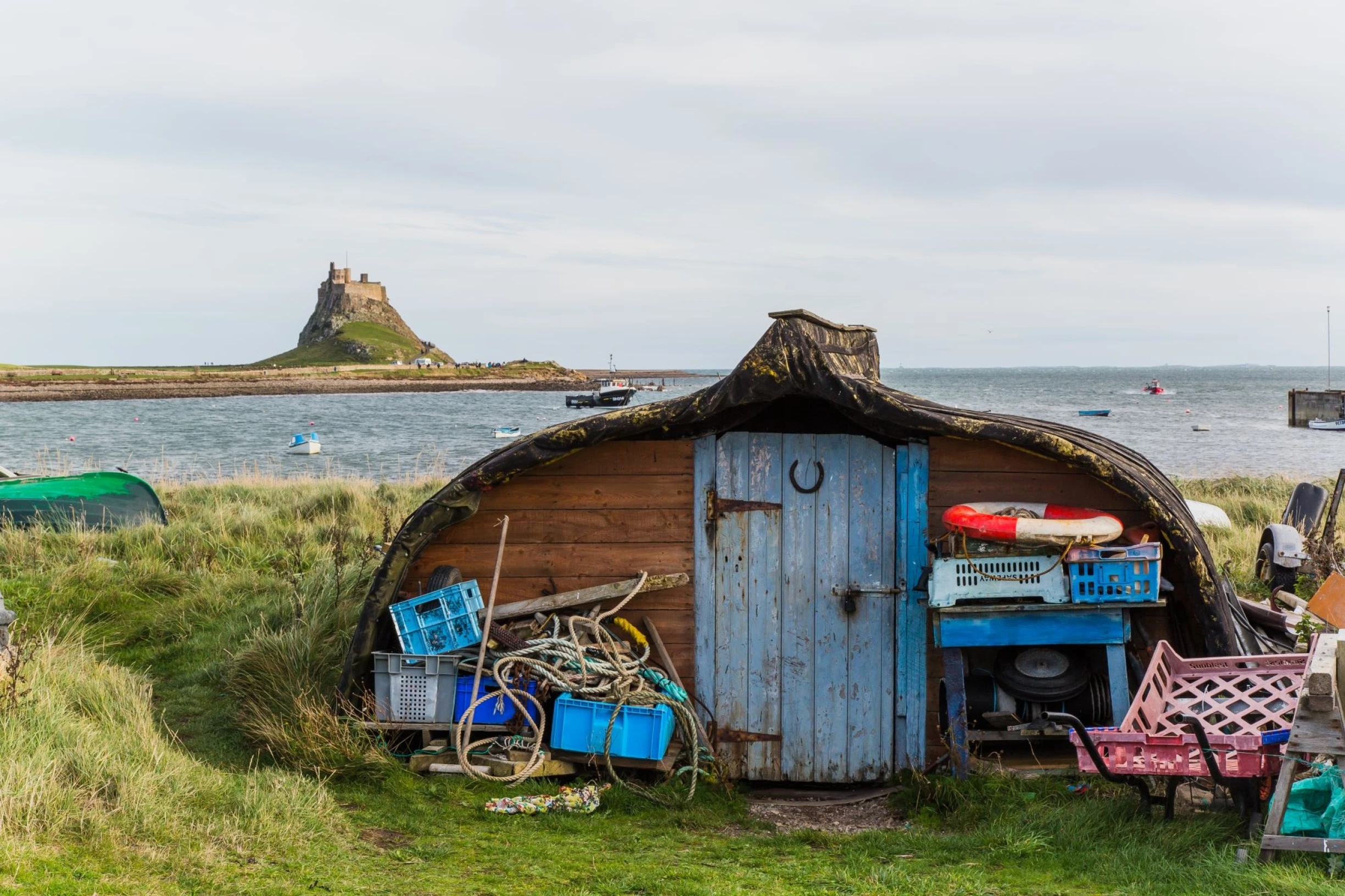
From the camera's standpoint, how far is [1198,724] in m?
5.00

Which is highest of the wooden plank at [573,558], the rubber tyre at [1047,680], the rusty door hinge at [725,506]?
the rusty door hinge at [725,506]

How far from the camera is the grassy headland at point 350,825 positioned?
476cm

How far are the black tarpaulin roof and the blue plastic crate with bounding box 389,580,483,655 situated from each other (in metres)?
0.16

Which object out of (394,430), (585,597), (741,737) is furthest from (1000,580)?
(394,430)

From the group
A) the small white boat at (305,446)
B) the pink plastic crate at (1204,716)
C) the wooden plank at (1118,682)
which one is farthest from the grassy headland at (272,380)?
the pink plastic crate at (1204,716)

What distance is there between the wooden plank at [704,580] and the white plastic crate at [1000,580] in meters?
1.50

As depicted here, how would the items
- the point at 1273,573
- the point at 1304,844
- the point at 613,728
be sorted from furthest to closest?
the point at 1273,573 < the point at 613,728 < the point at 1304,844

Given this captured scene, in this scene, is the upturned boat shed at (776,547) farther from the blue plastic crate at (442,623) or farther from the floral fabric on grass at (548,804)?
the floral fabric on grass at (548,804)

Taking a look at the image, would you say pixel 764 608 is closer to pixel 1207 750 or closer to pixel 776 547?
pixel 776 547

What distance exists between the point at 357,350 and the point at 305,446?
108 meters

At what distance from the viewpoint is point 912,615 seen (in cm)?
714

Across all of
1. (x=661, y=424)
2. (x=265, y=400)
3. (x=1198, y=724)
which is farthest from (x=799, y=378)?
(x=265, y=400)

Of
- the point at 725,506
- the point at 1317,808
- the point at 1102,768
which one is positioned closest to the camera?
the point at 1317,808

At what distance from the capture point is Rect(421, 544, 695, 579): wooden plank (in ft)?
24.0
